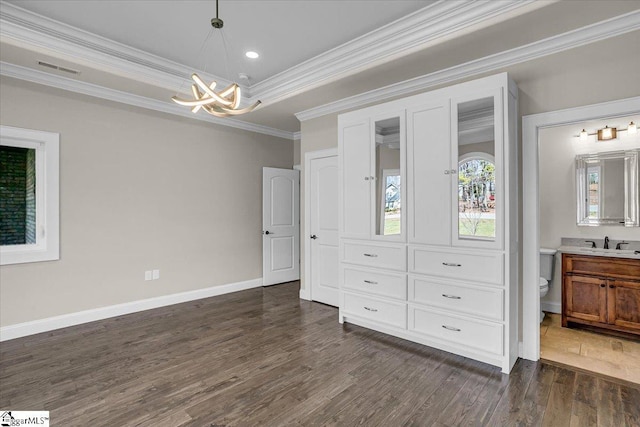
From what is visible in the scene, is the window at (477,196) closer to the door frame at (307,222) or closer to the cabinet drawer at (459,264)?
the cabinet drawer at (459,264)

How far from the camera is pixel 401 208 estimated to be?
3.22 metres

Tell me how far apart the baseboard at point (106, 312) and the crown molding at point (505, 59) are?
3.17 m

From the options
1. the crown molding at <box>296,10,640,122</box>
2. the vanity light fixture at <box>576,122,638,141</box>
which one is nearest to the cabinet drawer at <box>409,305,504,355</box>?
the crown molding at <box>296,10,640,122</box>

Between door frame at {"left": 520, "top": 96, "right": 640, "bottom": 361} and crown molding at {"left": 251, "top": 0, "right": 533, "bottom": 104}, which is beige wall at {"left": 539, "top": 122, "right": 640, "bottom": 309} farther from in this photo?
crown molding at {"left": 251, "top": 0, "right": 533, "bottom": 104}

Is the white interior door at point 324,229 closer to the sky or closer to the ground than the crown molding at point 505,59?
closer to the ground

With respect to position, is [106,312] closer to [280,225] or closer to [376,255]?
[280,225]

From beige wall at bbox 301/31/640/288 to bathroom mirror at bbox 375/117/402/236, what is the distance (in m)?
1.09

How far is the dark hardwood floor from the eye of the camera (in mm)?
2100

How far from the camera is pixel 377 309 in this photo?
11.2ft

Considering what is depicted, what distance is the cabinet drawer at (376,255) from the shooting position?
10.6ft

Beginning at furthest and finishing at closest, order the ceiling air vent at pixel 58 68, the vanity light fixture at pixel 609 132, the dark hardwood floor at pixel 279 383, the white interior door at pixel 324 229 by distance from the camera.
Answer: the white interior door at pixel 324 229 < the vanity light fixture at pixel 609 132 < the ceiling air vent at pixel 58 68 < the dark hardwood floor at pixel 279 383

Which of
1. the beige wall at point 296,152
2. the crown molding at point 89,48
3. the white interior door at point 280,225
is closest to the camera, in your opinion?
the crown molding at point 89,48

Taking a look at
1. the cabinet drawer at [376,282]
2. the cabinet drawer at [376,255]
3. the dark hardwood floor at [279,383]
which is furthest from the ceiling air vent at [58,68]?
the cabinet drawer at [376,282]

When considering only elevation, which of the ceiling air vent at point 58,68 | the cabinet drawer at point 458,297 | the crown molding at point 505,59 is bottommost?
the cabinet drawer at point 458,297
